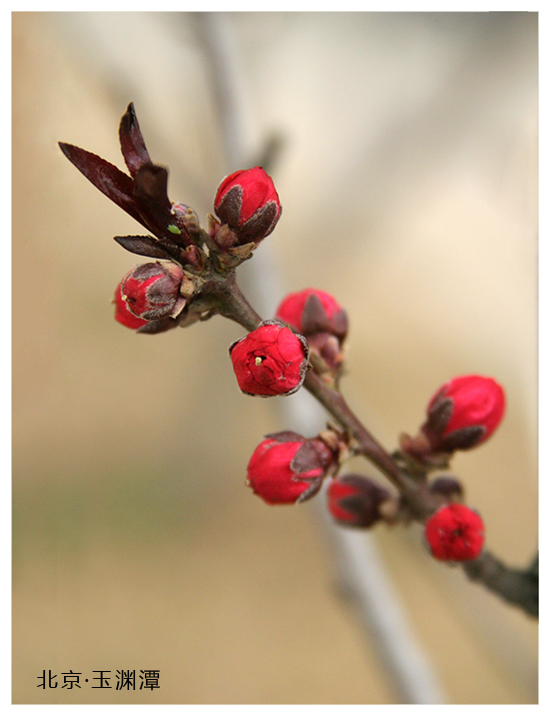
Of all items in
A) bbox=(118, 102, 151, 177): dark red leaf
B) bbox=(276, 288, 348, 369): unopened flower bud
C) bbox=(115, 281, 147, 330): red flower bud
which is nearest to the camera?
bbox=(118, 102, 151, 177): dark red leaf

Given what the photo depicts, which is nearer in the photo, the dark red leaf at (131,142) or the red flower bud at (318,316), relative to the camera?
the dark red leaf at (131,142)

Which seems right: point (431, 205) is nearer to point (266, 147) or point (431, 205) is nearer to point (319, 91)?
point (319, 91)

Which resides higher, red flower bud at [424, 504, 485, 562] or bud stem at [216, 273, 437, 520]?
bud stem at [216, 273, 437, 520]

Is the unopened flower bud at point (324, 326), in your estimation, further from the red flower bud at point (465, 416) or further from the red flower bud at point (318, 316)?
the red flower bud at point (465, 416)

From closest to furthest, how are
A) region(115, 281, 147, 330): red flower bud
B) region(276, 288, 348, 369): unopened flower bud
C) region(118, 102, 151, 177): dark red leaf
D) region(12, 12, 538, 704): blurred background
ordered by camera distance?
region(118, 102, 151, 177): dark red leaf
region(115, 281, 147, 330): red flower bud
region(276, 288, 348, 369): unopened flower bud
region(12, 12, 538, 704): blurred background

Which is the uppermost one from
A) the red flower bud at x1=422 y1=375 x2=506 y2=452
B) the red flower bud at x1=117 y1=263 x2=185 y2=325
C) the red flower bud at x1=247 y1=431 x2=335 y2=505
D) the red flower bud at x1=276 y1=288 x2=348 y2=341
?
the red flower bud at x1=276 y1=288 x2=348 y2=341

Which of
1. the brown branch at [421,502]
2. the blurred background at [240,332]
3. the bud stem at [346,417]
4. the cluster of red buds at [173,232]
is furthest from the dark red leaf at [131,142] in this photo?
the blurred background at [240,332]

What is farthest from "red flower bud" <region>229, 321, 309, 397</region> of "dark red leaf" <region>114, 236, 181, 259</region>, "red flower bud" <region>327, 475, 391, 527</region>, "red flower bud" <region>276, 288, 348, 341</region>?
"red flower bud" <region>327, 475, 391, 527</region>

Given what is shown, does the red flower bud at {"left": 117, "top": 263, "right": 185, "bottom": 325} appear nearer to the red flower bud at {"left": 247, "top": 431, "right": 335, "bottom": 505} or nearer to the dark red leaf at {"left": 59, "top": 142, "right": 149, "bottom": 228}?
the dark red leaf at {"left": 59, "top": 142, "right": 149, "bottom": 228}
